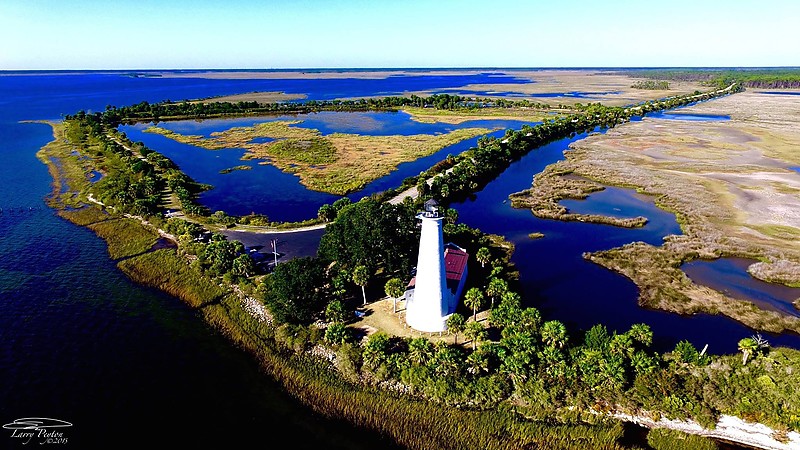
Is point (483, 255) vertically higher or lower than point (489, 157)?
lower

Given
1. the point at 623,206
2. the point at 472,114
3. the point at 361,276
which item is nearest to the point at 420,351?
the point at 361,276

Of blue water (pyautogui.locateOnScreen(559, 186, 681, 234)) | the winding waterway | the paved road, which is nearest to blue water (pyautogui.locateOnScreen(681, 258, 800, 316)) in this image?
the winding waterway

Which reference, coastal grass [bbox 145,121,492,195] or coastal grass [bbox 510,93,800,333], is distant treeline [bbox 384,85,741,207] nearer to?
coastal grass [bbox 510,93,800,333]

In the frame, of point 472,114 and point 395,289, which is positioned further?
point 472,114

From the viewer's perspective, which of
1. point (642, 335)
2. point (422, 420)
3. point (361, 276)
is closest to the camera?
point (422, 420)

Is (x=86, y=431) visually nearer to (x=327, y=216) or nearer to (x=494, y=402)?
(x=494, y=402)

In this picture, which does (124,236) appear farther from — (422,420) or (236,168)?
(422,420)
